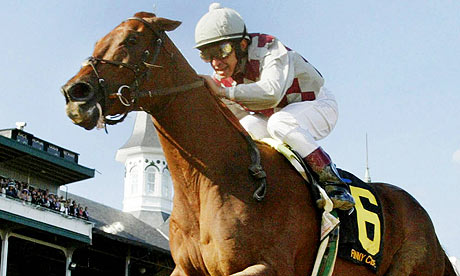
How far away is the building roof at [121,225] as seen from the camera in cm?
4415

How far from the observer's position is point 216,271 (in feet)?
19.6

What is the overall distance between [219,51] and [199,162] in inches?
40.9

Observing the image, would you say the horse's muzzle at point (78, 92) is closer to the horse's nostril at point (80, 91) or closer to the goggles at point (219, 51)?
the horse's nostril at point (80, 91)

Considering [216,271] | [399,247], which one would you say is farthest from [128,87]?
[399,247]

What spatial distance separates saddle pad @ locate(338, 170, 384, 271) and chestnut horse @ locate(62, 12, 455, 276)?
482mm

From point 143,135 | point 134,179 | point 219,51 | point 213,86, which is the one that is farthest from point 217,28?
point 143,135

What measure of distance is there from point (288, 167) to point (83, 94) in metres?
1.77

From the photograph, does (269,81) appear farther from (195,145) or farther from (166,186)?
(166,186)

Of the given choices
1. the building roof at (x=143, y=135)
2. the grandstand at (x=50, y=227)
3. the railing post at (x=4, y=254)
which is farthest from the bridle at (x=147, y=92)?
the building roof at (x=143, y=135)

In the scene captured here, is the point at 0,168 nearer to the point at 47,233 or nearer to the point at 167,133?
the point at 47,233

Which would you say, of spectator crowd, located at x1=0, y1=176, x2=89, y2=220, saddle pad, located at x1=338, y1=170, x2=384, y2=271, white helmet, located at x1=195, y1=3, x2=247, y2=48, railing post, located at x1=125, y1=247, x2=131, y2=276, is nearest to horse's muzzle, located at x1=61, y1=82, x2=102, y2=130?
white helmet, located at x1=195, y1=3, x2=247, y2=48

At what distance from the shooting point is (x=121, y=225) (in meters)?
47.1

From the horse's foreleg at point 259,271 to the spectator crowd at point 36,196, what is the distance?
27670 millimetres

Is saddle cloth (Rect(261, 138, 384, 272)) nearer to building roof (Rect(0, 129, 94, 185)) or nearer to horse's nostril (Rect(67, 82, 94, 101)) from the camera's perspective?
horse's nostril (Rect(67, 82, 94, 101))
